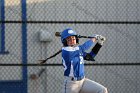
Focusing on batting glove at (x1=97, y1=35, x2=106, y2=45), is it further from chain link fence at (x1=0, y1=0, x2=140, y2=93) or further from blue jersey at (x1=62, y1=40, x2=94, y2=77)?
chain link fence at (x1=0, y1=0, x2=140, y2=93)

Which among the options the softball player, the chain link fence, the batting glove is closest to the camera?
the softball player

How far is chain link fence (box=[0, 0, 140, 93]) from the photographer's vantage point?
10.1 meters

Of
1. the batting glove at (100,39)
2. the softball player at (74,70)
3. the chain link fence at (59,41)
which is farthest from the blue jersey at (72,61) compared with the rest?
the chain link fence at (59,41)

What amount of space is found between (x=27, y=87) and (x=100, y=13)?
195cm

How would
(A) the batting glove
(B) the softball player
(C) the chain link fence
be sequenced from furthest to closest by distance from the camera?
(C) the chain link fence < (A) the batting glove < (B) the softball player

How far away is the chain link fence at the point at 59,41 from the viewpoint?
10078 millimetres

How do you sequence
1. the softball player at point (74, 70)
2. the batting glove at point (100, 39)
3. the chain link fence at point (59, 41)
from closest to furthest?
1. the softball player at point (74, 70)
2. the batting glove at point (100, 39)
3. the chain link fence at point (59, 41)

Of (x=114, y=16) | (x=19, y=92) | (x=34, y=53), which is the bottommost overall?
(x=19, y=92)

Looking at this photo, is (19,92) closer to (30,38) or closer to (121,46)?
(30,38)

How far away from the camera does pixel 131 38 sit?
10617 mm

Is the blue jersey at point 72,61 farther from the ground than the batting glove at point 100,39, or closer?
closer

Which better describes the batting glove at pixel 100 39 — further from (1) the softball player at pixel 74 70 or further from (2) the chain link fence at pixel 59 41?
(2) the chain link fence at pixel 59 41

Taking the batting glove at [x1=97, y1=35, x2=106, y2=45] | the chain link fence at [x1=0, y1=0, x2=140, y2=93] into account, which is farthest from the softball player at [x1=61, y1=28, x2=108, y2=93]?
the chain link fence at [x1=0, y1=0, x2=140, y2=93]

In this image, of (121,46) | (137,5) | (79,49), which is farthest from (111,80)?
(79,49)
